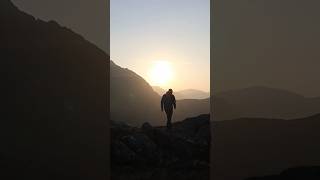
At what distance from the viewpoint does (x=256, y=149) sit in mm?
8188

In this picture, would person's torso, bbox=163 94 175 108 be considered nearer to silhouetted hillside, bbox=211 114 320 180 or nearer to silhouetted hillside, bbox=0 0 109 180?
silhouetted hillside, bbox=211 114 320 180

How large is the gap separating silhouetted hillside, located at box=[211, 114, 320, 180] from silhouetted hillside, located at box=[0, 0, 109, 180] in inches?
77.3

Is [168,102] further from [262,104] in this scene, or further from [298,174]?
[298,174]

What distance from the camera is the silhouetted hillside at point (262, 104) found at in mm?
8141

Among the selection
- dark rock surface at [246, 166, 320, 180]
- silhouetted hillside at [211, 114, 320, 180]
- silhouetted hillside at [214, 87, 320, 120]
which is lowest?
dark rock surface at [246, 166, 320, 180]

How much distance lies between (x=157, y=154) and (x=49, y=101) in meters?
2.76

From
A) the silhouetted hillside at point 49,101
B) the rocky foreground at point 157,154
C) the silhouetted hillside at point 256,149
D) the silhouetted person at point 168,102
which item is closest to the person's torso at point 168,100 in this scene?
the silhouetted person at point 168,102

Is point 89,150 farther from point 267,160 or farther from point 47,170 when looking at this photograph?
point 267,160

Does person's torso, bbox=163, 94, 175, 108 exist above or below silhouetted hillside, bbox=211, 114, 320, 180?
above

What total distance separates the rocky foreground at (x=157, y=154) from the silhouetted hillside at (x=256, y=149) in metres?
0.88

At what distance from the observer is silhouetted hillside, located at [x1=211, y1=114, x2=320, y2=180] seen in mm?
8148

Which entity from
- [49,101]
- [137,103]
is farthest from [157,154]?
[137,103]

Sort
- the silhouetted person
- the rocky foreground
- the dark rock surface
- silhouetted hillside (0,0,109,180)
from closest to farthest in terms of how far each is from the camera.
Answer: silhouetted hillside (0,0,109,180) → the dark rock surface → the rocky foreground → the silhouetted person

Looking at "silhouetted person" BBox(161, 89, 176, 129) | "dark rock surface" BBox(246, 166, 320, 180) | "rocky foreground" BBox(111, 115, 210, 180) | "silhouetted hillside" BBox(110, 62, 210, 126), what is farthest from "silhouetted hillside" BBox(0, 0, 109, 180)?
"silhouetted hillside" BBox(110, 62, 210, 126)
